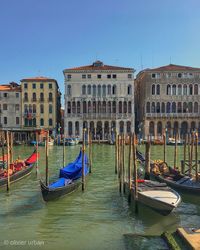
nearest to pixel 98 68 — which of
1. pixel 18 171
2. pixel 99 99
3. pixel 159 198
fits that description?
pixel 99 99

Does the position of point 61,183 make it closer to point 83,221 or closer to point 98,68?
point 83,221

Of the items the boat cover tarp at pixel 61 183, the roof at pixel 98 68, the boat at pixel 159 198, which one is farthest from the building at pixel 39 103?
the boat at pixel 159 198

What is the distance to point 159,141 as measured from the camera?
34094mm

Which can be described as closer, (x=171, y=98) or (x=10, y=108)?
(x=171, y=98)

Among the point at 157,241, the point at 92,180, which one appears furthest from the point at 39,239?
the point at 92,180

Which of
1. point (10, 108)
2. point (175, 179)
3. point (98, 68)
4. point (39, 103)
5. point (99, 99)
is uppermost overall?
point (98, 68)

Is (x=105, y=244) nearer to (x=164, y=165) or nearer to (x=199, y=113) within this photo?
(x=164, y=165)

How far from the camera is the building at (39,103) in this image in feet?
127

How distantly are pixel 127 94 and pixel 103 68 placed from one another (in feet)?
12.3

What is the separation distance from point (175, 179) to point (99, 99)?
28.3 meters

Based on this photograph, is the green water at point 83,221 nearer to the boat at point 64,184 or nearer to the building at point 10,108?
the boat at point 64,184

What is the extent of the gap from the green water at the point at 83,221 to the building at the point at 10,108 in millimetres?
29215

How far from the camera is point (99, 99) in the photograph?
1531 inches

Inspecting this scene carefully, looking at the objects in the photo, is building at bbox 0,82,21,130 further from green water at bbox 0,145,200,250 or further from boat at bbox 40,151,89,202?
green water at bbox 0,145,200,250
